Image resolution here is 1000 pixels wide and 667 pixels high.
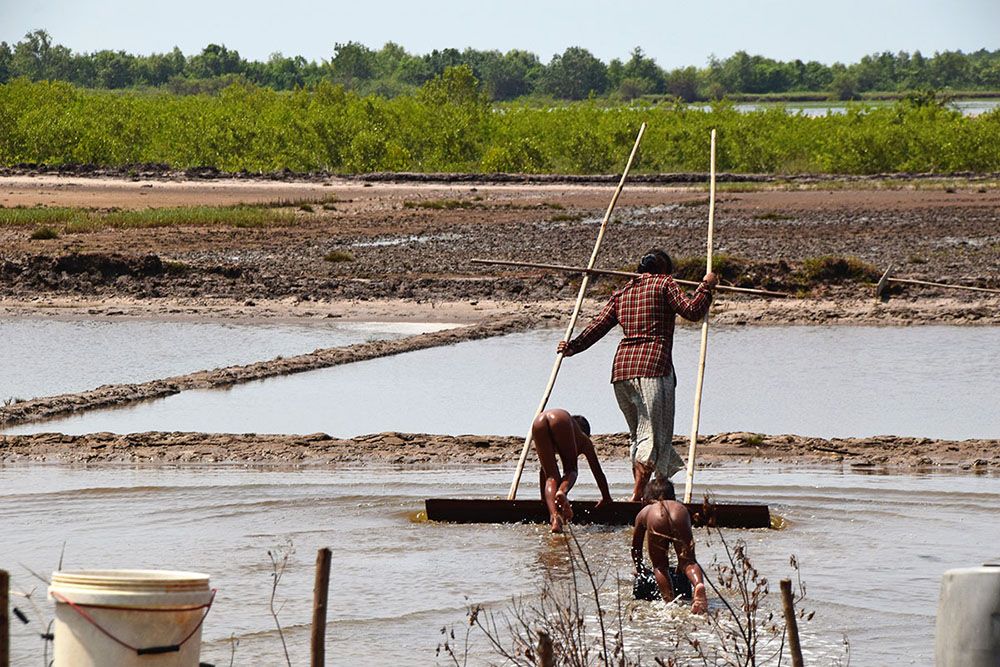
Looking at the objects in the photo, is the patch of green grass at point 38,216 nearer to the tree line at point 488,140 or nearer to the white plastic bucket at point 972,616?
the tree line at point 488,140

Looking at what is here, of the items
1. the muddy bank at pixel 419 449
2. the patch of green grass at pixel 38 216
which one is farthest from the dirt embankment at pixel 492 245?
the muddy bank at pixel 419 449

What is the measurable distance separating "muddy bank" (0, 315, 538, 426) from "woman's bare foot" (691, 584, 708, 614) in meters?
8.48

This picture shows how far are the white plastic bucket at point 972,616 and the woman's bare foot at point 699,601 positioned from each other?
2.54 meters

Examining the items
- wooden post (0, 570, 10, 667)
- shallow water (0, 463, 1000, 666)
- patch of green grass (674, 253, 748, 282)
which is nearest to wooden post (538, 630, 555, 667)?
wooden post (0, 570, 10, 667)

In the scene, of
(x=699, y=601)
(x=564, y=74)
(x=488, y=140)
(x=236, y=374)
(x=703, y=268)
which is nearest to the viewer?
(x=699, y=601)

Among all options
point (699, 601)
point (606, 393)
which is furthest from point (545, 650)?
point (606, 393)

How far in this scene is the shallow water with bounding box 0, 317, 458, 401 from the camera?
1734 cm

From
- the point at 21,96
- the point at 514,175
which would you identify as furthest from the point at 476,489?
the point at 21,96

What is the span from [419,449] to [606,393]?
11.9ft

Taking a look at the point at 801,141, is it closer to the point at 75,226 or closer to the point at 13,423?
the point at 75,226

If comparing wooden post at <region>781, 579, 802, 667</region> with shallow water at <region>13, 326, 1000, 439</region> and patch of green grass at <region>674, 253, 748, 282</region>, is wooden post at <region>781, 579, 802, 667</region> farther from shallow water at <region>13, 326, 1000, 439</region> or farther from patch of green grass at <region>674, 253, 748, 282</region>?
patch of green grass at <region>674, 253, 748, 282</region>

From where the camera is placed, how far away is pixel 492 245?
3005 centimetres

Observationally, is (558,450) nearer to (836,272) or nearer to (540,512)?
(540,512)

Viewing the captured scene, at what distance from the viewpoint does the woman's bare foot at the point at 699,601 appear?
7.77 meters
